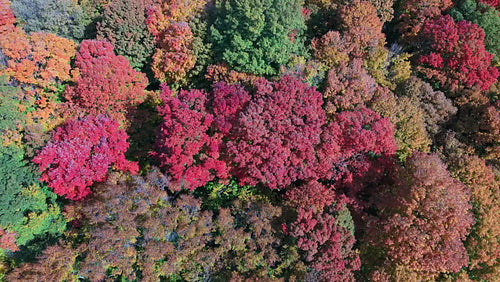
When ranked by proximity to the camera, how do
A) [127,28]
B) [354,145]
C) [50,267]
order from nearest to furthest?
[50,267] < [354,145] < [127,28]

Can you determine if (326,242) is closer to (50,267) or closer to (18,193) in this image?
(50,267)

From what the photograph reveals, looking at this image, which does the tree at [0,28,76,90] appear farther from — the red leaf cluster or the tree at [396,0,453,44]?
the tree at [396,0,453,44]

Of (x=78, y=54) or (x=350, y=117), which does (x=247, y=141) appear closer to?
(x=350, y=117)

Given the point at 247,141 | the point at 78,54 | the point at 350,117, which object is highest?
the point at 350,117

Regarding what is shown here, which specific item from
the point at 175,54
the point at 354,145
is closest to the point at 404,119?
the point at 354,145

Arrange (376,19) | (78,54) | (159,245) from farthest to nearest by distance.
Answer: (376,19) < (78,54) < (159,245)

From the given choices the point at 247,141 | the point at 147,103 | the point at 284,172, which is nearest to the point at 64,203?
the point at 147,103
